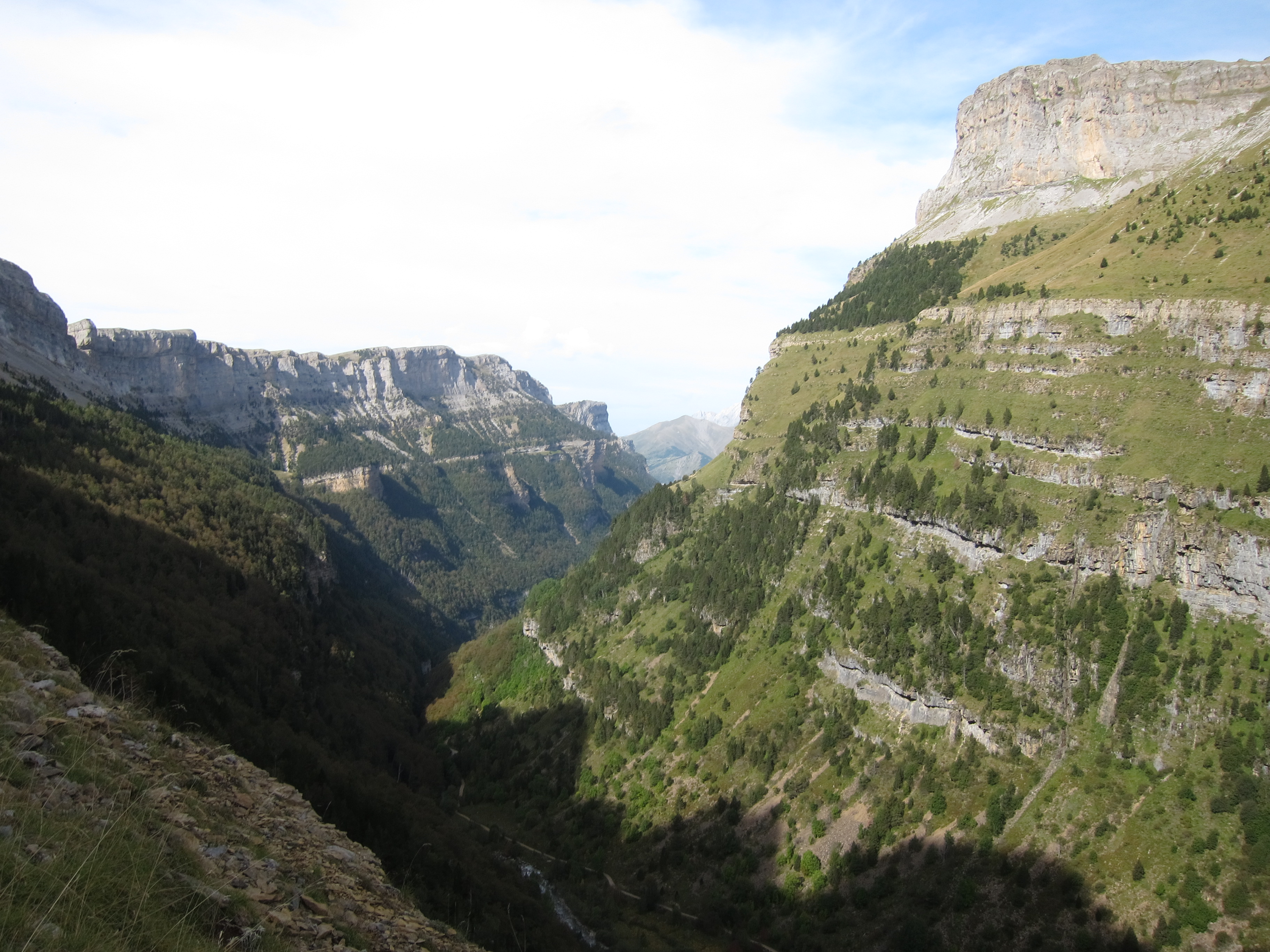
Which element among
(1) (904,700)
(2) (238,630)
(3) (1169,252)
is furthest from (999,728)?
(2) (238,630)

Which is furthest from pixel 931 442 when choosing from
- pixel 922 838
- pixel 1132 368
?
pixel 922 838

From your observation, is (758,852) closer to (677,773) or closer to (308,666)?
(677,773)

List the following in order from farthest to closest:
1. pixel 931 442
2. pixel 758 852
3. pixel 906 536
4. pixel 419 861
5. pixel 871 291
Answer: pixel 871 291 < pixel 931 442 < pixel 906 536 < pixel 758 852 < pixel 419 861

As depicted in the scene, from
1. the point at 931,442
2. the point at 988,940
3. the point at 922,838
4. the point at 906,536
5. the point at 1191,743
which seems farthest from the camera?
the point at 931,442

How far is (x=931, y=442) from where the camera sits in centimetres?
11969

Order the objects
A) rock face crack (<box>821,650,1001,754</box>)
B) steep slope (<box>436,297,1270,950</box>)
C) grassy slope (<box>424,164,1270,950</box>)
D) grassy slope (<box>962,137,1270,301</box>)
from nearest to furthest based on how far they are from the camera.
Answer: grassy slope (<box>424,164,1270,950</box>) → steep slope (<box>436,297,1270,950</box>) → rock face crack (<box>821,650,1001,754</box>) → grassy slope (<box>962,137,1270,301</box>)

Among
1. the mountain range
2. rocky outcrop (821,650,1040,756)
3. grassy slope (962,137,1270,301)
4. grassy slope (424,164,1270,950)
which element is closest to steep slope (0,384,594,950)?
the mountain range

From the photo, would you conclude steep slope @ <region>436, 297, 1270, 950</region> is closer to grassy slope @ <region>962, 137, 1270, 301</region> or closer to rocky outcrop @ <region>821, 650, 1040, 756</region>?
rocky outcrop @ <region>821, 650, 1040, 756</region>

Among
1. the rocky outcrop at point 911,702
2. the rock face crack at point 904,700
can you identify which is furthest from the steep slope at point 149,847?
the rock face crack at point 904,700

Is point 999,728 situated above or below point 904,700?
below

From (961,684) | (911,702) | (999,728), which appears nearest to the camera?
(999,728)

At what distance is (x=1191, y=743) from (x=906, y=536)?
4500 centimetres

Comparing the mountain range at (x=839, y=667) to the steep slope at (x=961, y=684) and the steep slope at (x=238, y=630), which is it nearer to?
the steep slope at (x=961, y=684)

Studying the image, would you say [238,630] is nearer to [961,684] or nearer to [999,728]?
[961,684]
